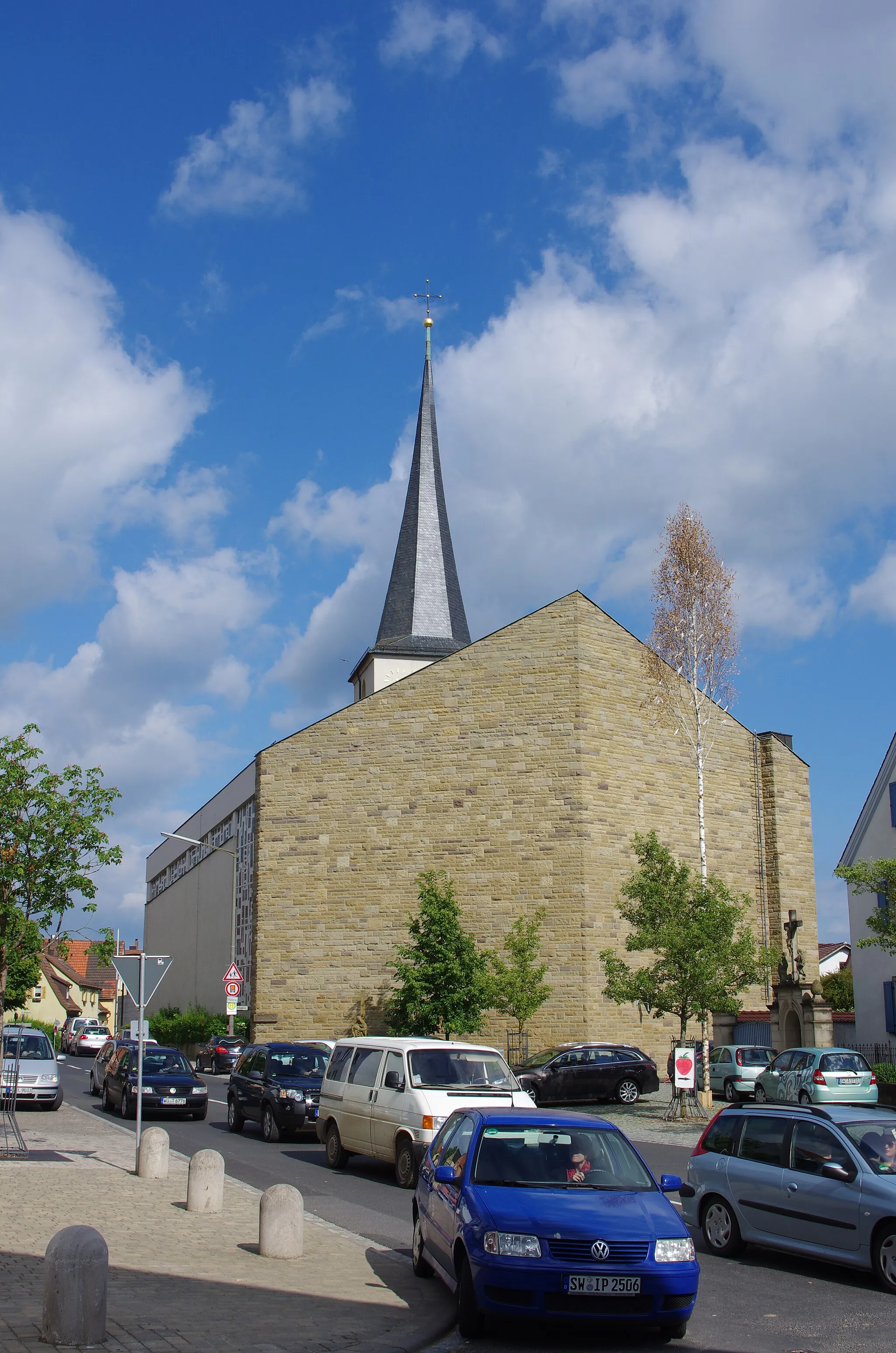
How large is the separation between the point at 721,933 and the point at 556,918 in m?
11.3

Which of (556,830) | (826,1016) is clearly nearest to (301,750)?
(556,830)

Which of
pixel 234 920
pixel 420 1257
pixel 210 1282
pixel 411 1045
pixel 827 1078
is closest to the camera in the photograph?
pixel 210 1282

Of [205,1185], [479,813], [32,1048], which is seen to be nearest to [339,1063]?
[205,1185]

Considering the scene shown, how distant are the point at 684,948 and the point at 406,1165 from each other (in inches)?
443

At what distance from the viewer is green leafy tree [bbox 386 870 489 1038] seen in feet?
109

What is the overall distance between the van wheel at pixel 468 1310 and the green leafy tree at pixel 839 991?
52048 mm

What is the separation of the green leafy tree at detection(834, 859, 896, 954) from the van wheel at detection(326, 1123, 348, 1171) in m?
9.03

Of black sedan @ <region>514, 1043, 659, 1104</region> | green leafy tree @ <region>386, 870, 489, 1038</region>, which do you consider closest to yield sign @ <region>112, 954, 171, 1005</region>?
black sedan @ <region>514, 1043, 659, 1104</region>

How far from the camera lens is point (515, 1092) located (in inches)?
622

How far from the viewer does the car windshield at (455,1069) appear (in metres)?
15.5

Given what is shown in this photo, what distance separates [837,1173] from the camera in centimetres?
1008

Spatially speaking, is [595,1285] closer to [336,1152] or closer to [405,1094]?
[405,1094]

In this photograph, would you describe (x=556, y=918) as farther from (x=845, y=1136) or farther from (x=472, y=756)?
(x=845, y=1136)

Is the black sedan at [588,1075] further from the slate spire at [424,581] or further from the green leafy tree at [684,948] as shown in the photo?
the slate spire at [424,581]
